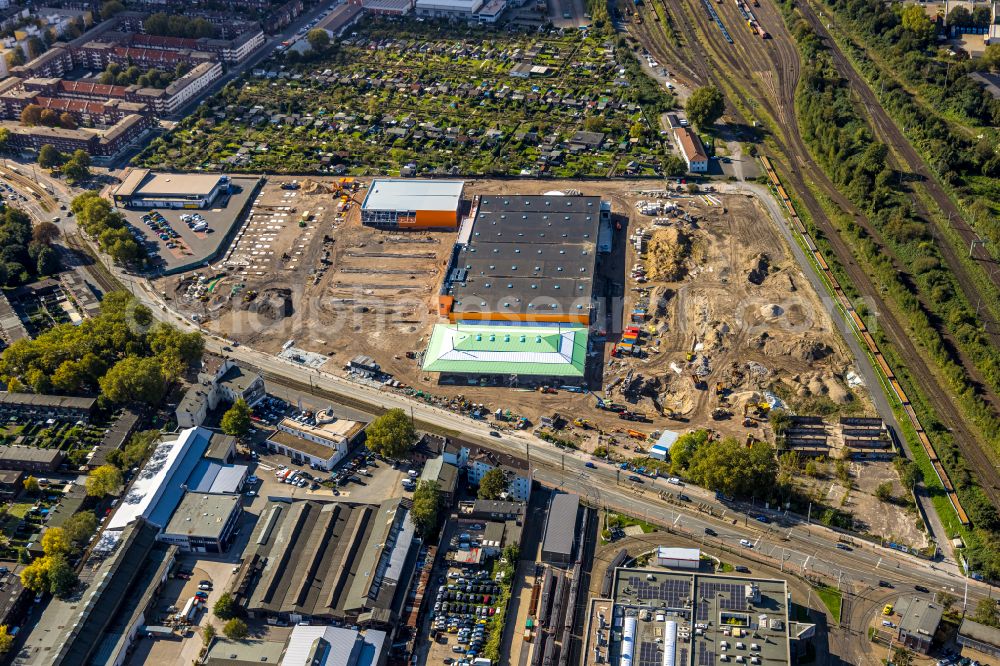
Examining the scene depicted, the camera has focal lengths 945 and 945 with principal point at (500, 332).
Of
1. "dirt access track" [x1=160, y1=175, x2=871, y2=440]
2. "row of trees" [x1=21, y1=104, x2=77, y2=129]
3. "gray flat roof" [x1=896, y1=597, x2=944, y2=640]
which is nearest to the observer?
"gray flat roof" [x1=896, y1=597, x2=944, y2=640]

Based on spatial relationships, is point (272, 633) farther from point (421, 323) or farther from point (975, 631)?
point (975, 631)

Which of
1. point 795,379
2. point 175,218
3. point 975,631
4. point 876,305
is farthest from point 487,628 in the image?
point 175,218

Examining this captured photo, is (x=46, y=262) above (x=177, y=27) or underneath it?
underneath

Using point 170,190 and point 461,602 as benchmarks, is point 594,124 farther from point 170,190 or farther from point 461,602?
point 461,602

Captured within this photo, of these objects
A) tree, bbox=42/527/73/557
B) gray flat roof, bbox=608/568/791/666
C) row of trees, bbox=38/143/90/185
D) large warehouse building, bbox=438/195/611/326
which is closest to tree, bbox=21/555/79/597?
tree, bbox=42/527/73/557

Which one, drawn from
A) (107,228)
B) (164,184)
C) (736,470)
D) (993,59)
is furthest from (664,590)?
(993,59)

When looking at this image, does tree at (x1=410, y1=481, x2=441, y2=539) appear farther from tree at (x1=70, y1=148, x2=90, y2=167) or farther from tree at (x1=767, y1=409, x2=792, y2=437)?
tree at (x1=70, y1=148, x2=90, y2=167)

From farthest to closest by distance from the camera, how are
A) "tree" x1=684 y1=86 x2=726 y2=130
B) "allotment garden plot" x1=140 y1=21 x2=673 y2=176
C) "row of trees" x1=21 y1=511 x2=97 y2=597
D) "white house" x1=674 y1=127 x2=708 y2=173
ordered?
"tree" x1=684 y1=86 x2=726 y2=130
"allotment garden plot" x1=140 y1=21 x2=673 y2=176
"white house" x1=674 y1=127 x2=708 y2=173
"row of trees" x1=21 y1=511 x2=97 y2=597
